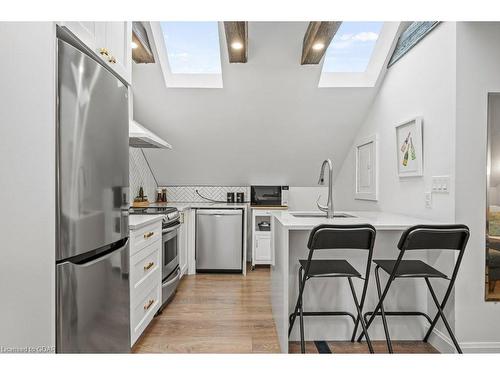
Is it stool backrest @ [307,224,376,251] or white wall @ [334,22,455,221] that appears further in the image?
white wall @ [334,22,455,221]

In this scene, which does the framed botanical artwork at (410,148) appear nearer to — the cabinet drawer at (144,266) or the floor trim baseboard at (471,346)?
the floor trim baseboard at (471,346)

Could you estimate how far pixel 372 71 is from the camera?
11.3ft

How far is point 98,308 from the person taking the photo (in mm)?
1410

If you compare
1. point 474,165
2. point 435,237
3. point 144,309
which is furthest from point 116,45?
point 474,165

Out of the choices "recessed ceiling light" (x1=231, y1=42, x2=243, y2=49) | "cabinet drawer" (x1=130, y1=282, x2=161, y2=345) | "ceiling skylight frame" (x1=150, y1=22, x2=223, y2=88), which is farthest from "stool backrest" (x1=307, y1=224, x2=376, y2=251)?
"ceiling skylight frame" (x1=150, y1=22, x2=223, y2=88)

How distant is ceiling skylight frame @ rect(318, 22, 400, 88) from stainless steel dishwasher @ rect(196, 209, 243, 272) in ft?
6.77

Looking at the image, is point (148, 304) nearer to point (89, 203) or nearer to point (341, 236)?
point (89, 203)

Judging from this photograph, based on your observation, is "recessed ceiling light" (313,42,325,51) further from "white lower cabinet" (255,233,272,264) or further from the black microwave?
"white lower cabinet" (255,233,272,264)

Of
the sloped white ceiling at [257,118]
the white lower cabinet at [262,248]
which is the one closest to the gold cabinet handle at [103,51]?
the sloped white ceiling at [257,118]

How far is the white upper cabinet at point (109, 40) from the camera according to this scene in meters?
1.28

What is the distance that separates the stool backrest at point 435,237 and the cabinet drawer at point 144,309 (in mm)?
1732

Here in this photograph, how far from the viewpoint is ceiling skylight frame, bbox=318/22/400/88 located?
10.1 ft

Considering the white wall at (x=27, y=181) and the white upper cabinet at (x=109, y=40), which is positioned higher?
the white upper cabinet at (x=109, y=40)

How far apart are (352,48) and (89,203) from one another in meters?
3.25
